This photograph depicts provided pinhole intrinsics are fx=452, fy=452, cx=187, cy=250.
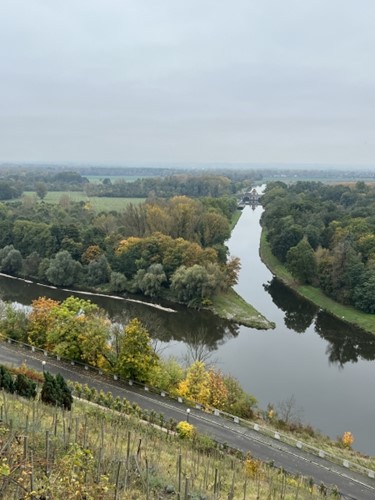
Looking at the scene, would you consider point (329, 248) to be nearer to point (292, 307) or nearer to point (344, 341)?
point (292, 307)

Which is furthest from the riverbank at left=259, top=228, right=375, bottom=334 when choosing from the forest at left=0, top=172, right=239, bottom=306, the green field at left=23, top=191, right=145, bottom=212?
the green field at left=23, top=191, right=145, bottom=212

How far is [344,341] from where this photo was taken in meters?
37.2

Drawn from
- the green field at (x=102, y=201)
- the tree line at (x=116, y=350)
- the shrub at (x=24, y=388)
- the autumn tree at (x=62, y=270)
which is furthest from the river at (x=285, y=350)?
the green field at (x=102, y=201)

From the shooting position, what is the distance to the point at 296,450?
746 inches

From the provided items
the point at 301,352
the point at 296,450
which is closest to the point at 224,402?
the point at 296,450

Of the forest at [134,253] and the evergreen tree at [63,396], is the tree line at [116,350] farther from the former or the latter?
the forest at [134,253]

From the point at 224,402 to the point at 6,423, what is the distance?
1251 centimetres

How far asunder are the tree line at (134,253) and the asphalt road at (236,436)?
2007 cm

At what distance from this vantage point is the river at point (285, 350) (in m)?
26.5

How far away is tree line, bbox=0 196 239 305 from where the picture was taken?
45.1 m

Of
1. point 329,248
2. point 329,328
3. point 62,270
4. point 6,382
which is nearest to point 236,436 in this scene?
point 6,382

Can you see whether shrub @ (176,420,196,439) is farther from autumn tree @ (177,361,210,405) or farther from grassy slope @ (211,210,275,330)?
grassy slope @ (211,210,275,330)

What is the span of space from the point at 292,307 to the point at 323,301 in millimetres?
3123

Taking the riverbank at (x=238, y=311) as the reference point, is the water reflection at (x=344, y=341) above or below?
below
